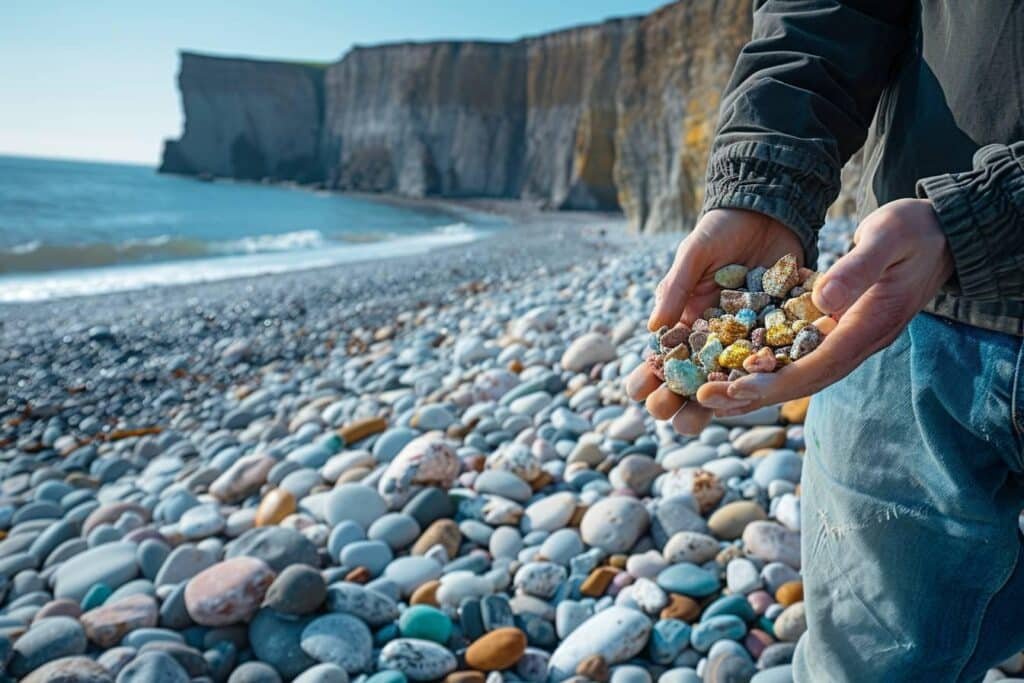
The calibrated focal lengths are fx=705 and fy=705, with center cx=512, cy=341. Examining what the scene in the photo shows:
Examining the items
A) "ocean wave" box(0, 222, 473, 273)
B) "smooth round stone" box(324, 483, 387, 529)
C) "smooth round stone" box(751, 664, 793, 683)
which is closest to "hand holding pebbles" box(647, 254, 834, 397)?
"smooth round stone" box(751, 664, 793, 683)

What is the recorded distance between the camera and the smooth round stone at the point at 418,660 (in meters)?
1.66

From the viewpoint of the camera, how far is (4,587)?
2.19m

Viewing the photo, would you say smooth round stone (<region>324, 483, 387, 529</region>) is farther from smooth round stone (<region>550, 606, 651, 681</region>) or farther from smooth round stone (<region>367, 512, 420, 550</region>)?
smooth round stone (<region>550, 606, 651, 681</region>)

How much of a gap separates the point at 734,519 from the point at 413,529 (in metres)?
0.98

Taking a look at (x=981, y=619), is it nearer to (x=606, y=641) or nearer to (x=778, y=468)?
(x=606, y=641)

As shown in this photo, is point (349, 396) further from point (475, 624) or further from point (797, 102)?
point (797, 102)

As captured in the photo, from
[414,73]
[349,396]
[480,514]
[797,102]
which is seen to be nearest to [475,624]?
[480,514]

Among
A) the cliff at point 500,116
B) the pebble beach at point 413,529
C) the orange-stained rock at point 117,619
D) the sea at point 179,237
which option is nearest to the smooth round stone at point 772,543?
the pebble beach at point 413,529

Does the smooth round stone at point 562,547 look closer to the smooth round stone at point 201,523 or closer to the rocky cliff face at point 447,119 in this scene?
the smooth round stone at point 201,523

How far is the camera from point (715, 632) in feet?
5.49

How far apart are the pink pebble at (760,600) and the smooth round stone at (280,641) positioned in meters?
1.08

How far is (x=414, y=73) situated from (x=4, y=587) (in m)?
41.9

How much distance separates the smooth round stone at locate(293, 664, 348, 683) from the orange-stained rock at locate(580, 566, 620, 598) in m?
0.65

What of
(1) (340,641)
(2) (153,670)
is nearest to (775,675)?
(1) (340,641)
